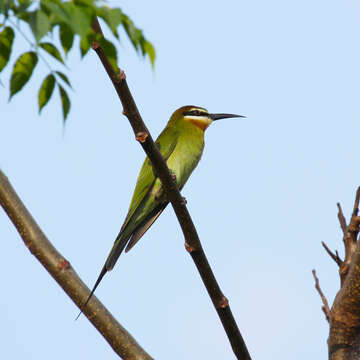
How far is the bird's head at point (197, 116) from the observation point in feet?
18.7

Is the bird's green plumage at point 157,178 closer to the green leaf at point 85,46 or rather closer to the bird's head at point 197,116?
the bird's head at point 197,116

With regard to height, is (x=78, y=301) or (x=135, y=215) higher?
(x=135, y=215)

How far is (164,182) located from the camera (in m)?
2.83

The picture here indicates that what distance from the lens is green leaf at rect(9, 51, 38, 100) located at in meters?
1.85

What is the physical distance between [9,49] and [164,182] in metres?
1.12

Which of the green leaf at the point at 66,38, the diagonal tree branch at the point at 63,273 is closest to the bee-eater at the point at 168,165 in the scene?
the diagonal tree branch at the point at 63,273

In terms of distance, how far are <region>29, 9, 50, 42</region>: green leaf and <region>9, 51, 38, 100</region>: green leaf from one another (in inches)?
10.2

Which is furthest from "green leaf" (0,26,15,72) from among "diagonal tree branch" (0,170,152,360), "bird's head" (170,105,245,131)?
"bird's head" (170,105,245,131)

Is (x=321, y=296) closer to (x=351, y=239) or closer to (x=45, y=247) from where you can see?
(x=351, y=239)

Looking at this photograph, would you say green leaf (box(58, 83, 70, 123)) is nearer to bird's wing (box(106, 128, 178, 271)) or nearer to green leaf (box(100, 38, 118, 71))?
green leaf (box(100, 38, 118, 71))

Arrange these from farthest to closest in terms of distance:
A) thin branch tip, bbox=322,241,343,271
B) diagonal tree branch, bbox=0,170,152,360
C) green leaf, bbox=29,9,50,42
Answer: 1. thin branch tip, bbox=322,241,343,271
2. diagonal tree branch, bbox=0,170,152,360
3. green leaf, bbox=29,9,50,42

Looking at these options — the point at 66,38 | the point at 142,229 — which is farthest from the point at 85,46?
the point at 142,229

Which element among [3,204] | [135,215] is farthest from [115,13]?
[135,215]

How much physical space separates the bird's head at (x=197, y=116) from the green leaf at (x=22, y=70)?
3825 millimetres
